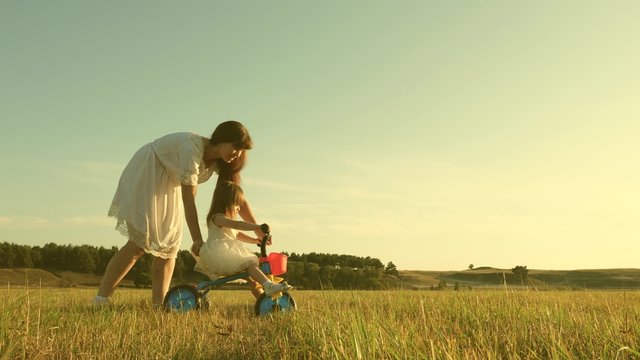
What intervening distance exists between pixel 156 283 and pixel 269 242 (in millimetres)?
1410

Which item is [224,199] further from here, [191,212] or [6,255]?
[6,255]

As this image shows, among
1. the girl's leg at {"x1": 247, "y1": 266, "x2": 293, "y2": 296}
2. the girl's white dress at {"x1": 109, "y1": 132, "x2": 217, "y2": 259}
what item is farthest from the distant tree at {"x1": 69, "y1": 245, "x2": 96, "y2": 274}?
the girl's leg at {"x1": 247, "y1": 266, "x2": 293, "y2": 296}

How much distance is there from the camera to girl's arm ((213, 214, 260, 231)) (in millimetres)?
5805

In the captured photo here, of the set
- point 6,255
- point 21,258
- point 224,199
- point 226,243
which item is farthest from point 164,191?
point 21,258

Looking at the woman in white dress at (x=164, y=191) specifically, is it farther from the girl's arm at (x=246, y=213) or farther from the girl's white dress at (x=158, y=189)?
the girl's arm at (x=246, y=213)

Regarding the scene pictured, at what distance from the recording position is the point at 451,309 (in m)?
4.64

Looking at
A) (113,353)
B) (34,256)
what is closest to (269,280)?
(113,353)

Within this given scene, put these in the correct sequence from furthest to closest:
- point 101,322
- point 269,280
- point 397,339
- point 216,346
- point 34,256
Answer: point 34,256 < point 269,280 < point 101,322 < point 216,346 < point 397,339

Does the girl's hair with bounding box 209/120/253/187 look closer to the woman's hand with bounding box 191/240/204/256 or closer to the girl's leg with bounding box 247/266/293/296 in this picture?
the woman's hand with bounding box 191/240/204/256

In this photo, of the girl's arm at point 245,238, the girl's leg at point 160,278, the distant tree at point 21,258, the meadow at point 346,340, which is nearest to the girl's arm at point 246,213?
the girl's arm at point 245,238

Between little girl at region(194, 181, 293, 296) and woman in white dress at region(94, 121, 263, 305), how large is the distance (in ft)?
0.50

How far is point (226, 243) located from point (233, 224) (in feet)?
0.96

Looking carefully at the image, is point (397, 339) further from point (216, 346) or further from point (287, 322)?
point (287, 322)

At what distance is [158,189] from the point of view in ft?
20.0
